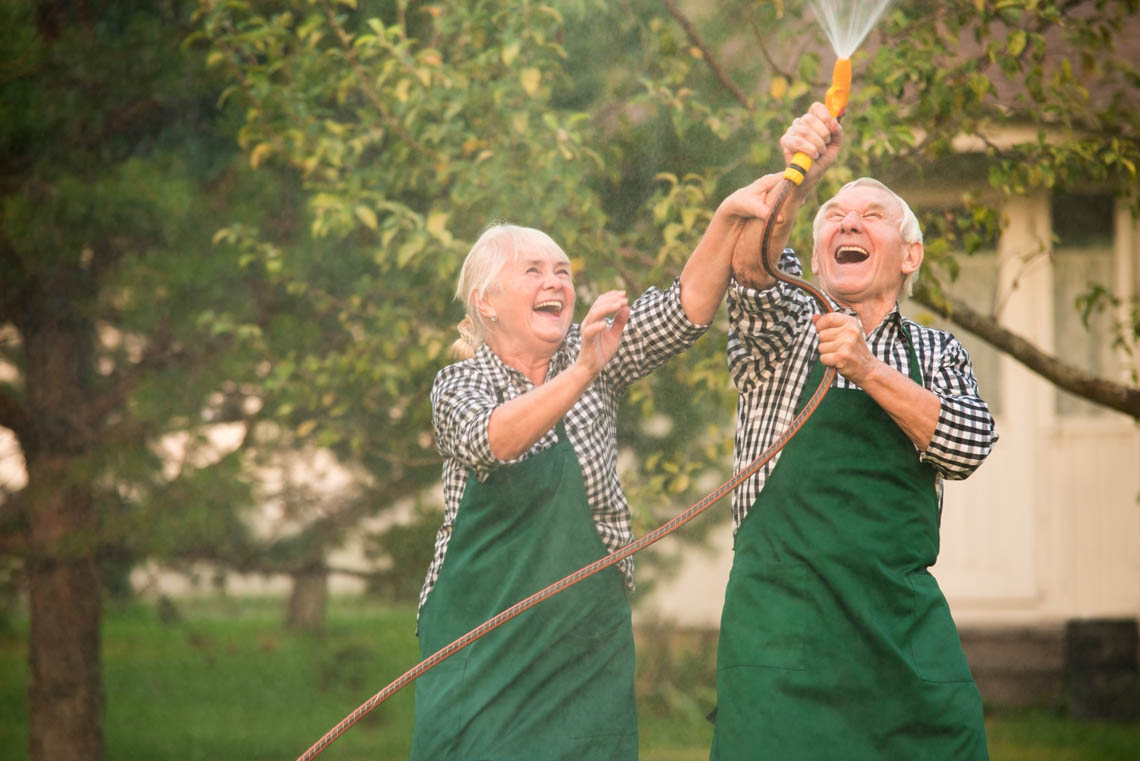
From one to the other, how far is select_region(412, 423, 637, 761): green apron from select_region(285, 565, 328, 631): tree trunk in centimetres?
442

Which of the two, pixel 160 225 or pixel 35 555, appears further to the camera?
pixel 35 555

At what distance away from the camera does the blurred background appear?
342 centimetres

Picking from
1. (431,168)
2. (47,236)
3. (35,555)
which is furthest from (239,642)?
(431,168)

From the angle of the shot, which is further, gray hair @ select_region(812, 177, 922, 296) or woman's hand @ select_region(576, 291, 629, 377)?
gray hair @ select_region(812, 177, 922, 296)

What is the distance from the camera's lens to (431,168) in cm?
362

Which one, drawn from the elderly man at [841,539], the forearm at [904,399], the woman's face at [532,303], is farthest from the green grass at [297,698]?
the forearm at [904,399]

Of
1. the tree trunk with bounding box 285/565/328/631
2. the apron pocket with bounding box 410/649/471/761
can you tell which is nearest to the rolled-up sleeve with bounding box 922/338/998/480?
the apron pocket with bounding box 410/649/471/761

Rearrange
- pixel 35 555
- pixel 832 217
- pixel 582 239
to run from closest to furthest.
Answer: pixel 832 217 < pixel 582 239 < pixel 35 555

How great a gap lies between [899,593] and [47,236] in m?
3.41

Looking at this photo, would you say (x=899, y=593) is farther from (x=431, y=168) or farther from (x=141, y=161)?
(x=141, y=161)

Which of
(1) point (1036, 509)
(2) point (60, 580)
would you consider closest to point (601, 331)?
(2) point (60, 580)

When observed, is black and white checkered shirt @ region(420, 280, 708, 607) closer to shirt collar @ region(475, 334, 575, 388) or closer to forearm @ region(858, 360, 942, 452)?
shirt collar @ region(475, 334, 575, 388)

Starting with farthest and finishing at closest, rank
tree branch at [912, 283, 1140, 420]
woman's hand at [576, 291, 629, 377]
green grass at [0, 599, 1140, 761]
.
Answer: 1. green grass at [0, 599, 1140, 761]
2. tree branch at [912, 283, 1140, 420]
3. woman's hand at [576, 291, 629, 377]

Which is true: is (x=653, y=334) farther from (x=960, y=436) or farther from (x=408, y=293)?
(x=408, y=293)
